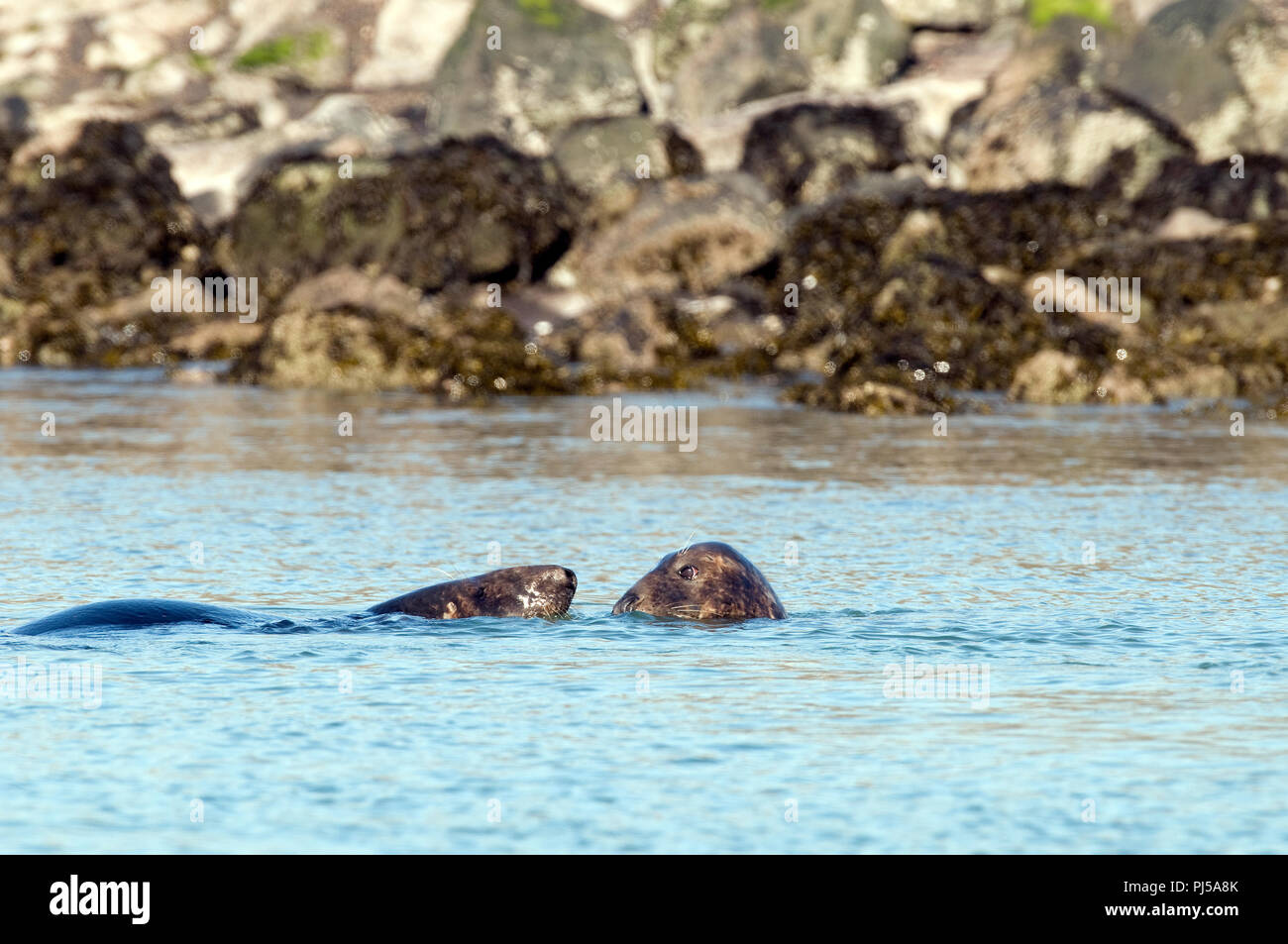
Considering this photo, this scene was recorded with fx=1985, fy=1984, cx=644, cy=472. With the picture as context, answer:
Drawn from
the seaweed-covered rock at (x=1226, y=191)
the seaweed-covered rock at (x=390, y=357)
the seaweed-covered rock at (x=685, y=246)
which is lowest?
the seaweed-covered rock at (x=390, y=357)

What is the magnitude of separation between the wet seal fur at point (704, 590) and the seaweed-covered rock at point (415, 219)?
22.6 metres

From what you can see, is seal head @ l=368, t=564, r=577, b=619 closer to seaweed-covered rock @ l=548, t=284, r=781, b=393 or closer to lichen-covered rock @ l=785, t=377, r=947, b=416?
lichen-covered rock @ l=785, t=377, r=947, b=416

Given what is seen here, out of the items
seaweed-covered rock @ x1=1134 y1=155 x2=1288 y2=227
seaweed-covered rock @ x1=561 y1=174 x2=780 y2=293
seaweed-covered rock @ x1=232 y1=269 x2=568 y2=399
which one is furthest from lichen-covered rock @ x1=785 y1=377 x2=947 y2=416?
seaweed-covered rock @ x1=1134 y1=155 x2=1288 y2=227

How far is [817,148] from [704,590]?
27963 mm

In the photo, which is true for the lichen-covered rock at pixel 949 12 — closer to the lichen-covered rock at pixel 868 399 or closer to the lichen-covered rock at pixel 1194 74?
the lichen-covered rock at pixel 1194 74

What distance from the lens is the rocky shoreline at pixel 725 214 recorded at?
25094 millimetres

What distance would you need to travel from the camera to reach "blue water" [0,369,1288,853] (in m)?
6.02

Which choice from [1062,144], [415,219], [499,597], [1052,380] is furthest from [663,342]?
[499,597]

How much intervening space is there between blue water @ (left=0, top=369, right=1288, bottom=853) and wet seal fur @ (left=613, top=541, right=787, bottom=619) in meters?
0.16

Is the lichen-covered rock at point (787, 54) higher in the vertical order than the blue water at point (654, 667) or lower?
higher

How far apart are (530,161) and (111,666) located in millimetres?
26834

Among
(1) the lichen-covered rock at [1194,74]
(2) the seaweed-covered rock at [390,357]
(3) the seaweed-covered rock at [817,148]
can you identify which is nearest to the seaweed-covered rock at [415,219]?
(3) the seaweed-covered rock at [817,148]
